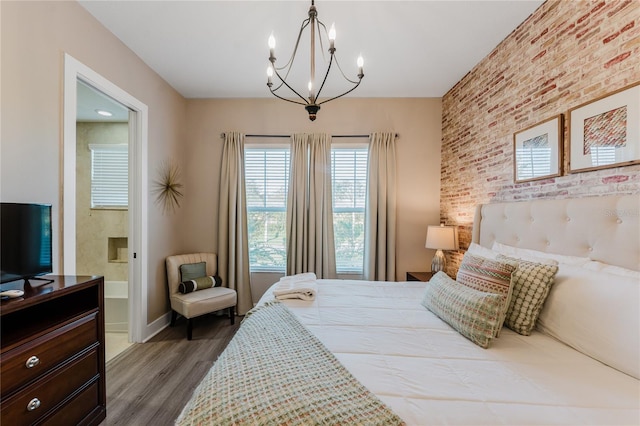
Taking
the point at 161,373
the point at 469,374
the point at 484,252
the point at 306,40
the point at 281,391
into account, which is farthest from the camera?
the point at 306,40

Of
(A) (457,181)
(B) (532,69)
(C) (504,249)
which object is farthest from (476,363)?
(A) (457,181)

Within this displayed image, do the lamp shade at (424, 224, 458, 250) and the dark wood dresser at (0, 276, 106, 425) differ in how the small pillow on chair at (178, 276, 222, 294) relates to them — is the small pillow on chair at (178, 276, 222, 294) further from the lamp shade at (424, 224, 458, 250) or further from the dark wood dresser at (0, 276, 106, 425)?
the lamp shade at (424, 224, 458, 250)

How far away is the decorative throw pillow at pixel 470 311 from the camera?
4.30ft

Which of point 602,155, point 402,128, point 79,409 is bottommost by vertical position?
point 79,409

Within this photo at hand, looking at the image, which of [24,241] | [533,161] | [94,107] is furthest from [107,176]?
[533,161]

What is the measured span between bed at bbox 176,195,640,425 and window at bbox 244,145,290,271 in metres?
1.82

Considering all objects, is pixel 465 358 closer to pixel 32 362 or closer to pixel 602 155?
pixel 602 155

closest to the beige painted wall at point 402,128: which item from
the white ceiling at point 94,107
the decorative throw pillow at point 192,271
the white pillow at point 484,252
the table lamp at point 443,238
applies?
the table lamp at point 443,238

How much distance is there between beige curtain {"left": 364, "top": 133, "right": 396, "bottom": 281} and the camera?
338cm

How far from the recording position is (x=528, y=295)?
1.44 metres

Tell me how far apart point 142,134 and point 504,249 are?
345 cm

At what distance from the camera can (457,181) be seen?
3.13m

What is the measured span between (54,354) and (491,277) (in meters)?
2.37

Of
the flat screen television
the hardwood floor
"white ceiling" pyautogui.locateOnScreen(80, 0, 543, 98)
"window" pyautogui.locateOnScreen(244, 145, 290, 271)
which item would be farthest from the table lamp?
the flat screen television
